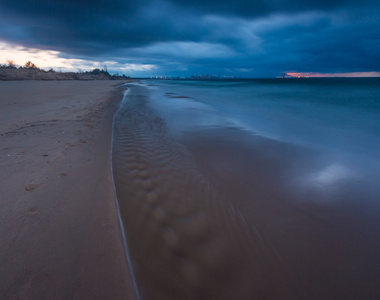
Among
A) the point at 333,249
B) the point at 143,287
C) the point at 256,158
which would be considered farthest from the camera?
the point at 256,158

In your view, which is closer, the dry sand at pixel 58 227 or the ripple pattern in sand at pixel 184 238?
the dry sand at pixel 58 227

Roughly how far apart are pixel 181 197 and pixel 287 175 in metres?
2.45

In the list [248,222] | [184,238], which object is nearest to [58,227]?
[184,238]

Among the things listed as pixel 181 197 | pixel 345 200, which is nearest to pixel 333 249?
pixel 345 200

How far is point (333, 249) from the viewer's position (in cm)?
219

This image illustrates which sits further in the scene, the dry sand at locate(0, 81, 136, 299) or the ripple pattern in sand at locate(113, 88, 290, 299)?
the ripple pattern in sand at locate(113, 88, 290, 299)

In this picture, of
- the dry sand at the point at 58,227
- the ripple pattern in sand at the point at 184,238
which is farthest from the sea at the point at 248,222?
the dry sand at the point at 58,227

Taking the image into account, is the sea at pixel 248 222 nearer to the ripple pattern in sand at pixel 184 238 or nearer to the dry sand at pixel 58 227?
the ripple pattern in sand at pixel 184 238

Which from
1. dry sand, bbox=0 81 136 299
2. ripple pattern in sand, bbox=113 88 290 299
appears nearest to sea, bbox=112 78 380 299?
ripple pattern in sand, bbox=113 88 290 299

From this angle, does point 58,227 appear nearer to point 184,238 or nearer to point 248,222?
point 184,238

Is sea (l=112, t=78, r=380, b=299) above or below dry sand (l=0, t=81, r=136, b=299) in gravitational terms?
below

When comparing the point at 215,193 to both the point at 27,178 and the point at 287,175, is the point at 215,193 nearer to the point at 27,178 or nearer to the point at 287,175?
the point at 287,175

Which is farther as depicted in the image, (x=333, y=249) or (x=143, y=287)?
(x=333, y=249)

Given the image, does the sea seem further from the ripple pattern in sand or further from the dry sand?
the dry sand
